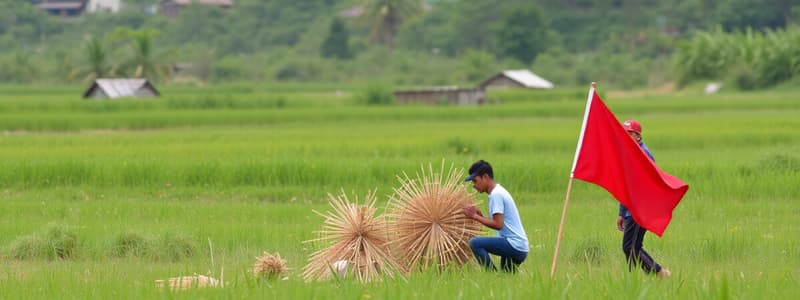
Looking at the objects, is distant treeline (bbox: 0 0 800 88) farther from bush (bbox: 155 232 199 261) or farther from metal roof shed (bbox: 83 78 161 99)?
bush (bbox: 155 232 199 261)

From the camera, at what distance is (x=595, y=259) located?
36.5 feet

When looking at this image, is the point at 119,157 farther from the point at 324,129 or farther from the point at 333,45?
the point at 333,45

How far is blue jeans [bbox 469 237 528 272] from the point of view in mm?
9500

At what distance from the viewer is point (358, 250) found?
9.50 metres

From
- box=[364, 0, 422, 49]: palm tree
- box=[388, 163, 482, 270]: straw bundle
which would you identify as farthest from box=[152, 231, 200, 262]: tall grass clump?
box=[364, 0, 422, 49]: palm tree

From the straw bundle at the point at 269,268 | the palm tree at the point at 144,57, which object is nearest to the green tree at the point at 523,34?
the palm tree at the point at 144,57

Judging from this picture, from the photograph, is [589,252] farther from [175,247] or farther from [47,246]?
[47,246]

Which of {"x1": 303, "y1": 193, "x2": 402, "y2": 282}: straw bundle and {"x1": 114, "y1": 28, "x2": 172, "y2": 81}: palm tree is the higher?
{"x1": 303, "y1": 193, "x2": 402, "y2": 282}: straw bundle

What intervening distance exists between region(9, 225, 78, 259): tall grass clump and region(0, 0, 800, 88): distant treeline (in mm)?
47757

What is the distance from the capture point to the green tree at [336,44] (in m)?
76.0

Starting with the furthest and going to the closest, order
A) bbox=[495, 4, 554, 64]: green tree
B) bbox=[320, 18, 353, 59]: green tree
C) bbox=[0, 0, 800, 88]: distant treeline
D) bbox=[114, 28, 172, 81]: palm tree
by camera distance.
→ bbox=[320, 18, 353, 59]: green tree, bbox=[495, 4, 554, 64]: green tree, bbox=[0, 0, 800, 88]: distant treeline, bbox=[114, 28, 172, 81]: palm tree

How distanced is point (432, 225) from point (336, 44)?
67.1m

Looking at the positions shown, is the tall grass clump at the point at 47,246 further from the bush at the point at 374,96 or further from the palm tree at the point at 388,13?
the palm tree at the point at 388,13

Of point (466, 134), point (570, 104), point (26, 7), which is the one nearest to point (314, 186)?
point (466, 134)
